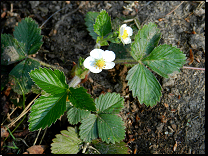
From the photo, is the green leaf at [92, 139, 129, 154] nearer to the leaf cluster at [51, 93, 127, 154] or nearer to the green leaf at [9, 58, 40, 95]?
the leaf cluster at [51, 93, 127, 154]

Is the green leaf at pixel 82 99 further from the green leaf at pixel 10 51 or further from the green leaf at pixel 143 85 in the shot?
the green leaf at pixel 10 51

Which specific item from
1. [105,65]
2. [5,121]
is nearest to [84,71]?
[105,65]

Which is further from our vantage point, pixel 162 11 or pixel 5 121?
pixel 162 11

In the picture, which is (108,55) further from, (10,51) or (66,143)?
(10,51)

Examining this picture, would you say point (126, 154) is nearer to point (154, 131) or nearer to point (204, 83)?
point (154, 131)

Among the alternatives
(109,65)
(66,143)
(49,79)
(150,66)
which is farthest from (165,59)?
(66,143)

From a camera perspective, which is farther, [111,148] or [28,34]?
[28,34]
